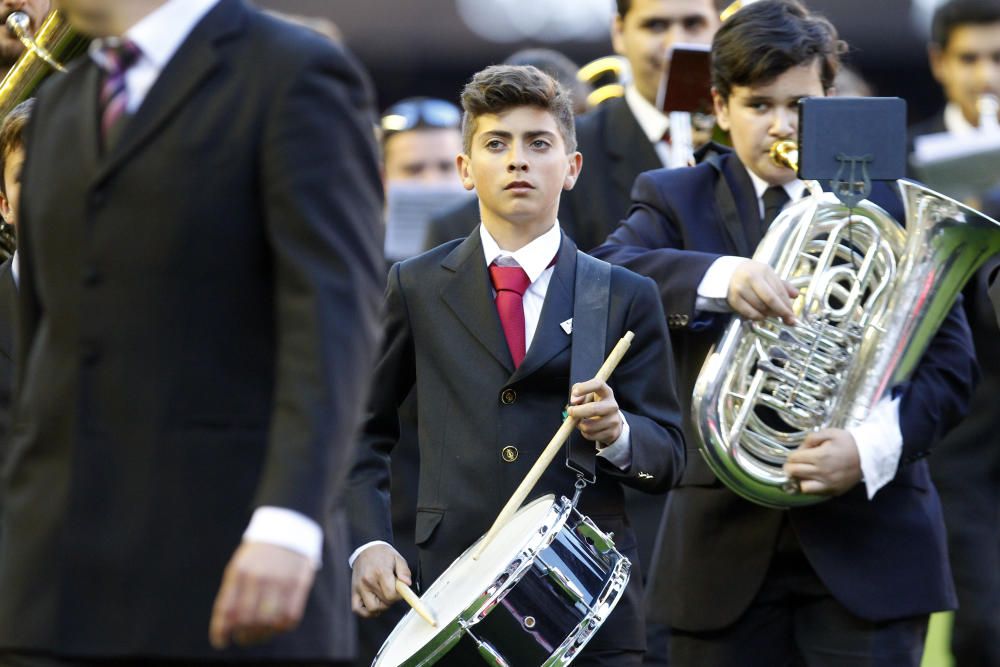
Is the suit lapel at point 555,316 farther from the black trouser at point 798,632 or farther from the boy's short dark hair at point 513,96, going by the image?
the black trouser at point 798,632

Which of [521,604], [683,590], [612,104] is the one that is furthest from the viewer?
[612,104]

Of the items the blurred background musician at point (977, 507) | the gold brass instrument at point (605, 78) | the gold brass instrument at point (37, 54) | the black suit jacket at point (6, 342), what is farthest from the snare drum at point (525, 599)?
the gold brass instrument at point (605, 78)

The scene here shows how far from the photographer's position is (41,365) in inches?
121

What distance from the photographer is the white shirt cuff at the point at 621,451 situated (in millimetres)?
4434

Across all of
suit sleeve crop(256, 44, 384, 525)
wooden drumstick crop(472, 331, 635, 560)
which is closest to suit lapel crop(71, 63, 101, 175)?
suit sleeve crop(256, 44, 384, 525)

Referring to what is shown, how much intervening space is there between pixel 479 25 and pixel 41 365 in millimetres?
15607

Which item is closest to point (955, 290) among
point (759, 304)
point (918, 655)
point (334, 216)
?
point (759, 304)

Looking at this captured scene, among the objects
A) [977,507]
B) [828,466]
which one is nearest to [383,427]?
[828,466]

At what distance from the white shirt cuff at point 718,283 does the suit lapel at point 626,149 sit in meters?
1.57

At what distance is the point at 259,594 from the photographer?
2.74m

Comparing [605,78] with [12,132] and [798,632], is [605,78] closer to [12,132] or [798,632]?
[12,132]

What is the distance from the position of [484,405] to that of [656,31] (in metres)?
2.78

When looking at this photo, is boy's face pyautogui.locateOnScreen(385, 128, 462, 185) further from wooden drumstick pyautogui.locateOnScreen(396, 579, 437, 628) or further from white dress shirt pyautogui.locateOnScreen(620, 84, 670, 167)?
wooden drumstick pyautogui.locateOnScreen(396, 579, 437, 628)

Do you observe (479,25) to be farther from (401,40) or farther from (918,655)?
(918,655)
